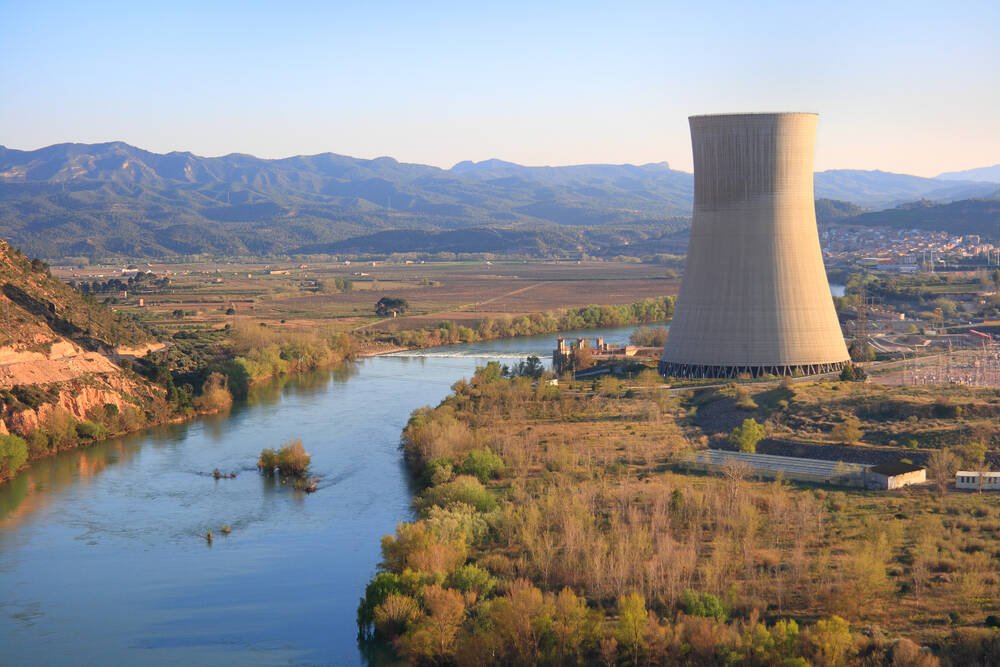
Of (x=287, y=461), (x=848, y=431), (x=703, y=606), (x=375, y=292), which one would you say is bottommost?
(x=375, y=292)

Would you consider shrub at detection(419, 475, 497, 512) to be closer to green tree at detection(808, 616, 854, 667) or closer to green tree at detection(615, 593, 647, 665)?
green tree at detection(615, 593, 647, 665)

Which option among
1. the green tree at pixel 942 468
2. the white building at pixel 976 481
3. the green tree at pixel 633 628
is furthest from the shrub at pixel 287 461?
the white building at pixel 976 481

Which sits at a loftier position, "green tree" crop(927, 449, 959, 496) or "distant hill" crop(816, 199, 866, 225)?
"distant hill" crop(816, 199, 866, 225)

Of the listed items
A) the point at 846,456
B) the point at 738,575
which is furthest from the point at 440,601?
the point at 846,456

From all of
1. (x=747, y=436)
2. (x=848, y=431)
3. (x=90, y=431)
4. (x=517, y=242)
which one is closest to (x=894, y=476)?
(x=848, y=431)

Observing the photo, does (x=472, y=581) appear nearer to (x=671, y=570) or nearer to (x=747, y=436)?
(x=671, y=570)

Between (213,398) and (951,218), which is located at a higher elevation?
(951,218)

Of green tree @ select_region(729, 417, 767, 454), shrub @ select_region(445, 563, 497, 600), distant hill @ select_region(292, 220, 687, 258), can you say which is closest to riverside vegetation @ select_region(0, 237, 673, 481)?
shrub @ select_region(445, 563, 497, 600)
